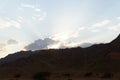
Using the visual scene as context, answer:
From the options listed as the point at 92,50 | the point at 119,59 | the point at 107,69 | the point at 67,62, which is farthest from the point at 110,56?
the point at 92,50

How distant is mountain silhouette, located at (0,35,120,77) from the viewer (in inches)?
3462

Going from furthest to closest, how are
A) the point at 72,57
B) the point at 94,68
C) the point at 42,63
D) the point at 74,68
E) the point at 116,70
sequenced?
the point at 72,57 → the point at 42,63 → the point at 74,68 → the point at 94,68 → the point at 116,70

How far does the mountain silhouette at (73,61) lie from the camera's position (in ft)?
289

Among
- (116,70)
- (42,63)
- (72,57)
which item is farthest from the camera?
(72,57)

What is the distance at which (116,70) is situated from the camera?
7888 centimetres

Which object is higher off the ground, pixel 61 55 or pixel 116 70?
pixel 61 55

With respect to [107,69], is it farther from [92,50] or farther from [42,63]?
[92,50]

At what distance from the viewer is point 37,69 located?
331ft

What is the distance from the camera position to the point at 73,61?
4338 inches

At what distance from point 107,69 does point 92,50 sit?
40.5 m

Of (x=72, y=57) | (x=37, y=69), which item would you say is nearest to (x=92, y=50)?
(x=72, y=57)

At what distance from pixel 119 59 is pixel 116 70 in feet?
31.5

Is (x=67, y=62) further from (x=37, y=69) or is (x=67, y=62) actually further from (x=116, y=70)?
(x=116, y=70)

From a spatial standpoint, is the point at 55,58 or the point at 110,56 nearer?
the point at 110,56
